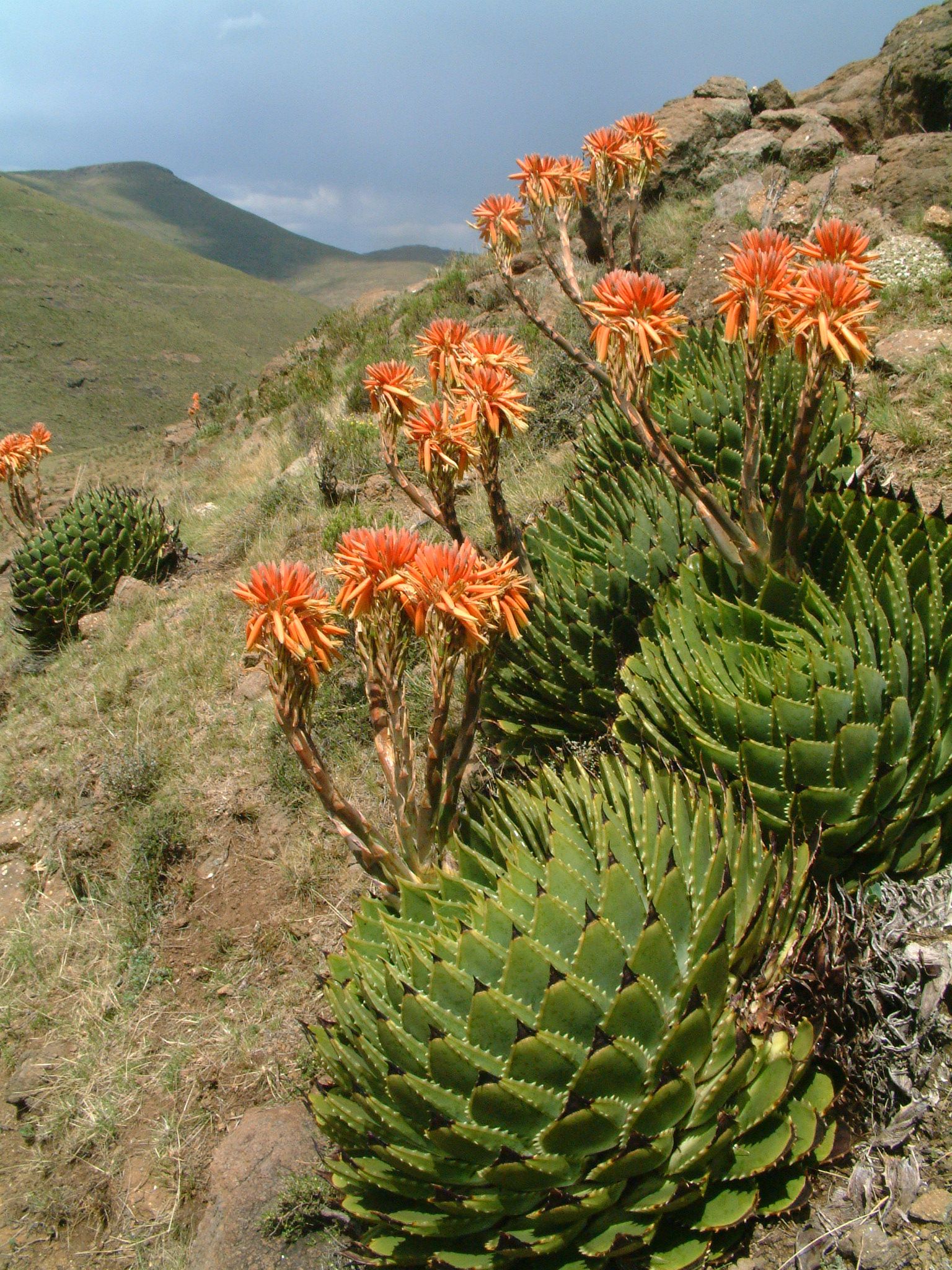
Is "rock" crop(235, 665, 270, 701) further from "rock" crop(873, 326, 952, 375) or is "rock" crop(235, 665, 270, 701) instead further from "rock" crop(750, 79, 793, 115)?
"rock" crop(750, 79, 793, 115)

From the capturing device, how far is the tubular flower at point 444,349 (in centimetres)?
336

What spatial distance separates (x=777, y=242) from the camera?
259 cm

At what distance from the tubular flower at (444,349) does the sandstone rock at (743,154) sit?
383 inches

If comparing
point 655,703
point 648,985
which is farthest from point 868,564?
point 648,985

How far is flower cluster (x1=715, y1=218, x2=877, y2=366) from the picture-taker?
2.26 m

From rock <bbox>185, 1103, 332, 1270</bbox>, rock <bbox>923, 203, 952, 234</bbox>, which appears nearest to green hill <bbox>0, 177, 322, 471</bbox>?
rock <bbox>923, 203, 952, 234</bbox>

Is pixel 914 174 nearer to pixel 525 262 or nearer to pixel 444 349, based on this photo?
pixel 525 262

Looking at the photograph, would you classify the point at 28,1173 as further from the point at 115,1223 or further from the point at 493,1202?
the point at 493,1202

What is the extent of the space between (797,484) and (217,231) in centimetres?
14988

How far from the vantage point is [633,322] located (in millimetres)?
2561

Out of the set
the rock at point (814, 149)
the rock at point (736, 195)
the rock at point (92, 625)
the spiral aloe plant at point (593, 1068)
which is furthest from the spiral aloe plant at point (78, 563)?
the rock at point (814, 149)

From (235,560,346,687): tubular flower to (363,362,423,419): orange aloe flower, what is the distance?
1.01 metres

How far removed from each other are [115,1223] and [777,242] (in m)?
4.50

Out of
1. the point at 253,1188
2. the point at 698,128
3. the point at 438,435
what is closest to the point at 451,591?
the point at 438,435
